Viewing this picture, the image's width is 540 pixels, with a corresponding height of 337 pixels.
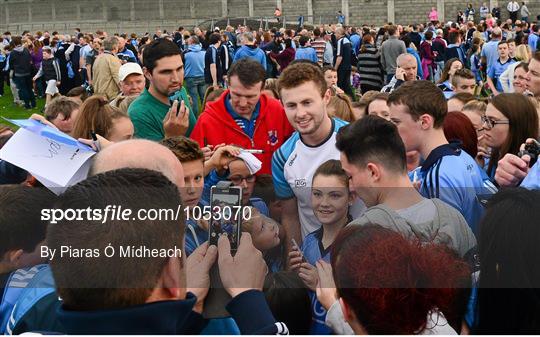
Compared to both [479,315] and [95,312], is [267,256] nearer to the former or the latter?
[479,315]

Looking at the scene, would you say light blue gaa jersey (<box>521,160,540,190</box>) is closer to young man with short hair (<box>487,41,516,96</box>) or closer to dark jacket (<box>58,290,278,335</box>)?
dark jacket (<box>58,290,278,335</box>)

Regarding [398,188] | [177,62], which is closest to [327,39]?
[177,62]

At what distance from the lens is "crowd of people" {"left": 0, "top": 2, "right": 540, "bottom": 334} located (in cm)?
190

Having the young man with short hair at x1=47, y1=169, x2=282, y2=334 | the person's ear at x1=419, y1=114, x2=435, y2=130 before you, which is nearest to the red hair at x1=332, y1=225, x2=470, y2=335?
the young man with short hair at x1=47, y1=169, x2=282, y2=334

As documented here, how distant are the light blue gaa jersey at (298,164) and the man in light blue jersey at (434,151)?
15.3 inches

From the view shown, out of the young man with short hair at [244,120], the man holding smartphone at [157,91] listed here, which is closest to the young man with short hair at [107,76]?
the man holding smartphone at [157,91]

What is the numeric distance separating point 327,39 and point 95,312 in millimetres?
17065

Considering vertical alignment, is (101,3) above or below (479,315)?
above

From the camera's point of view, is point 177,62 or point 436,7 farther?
point 436,7

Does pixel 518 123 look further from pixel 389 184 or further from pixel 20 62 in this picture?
pixel 20 62

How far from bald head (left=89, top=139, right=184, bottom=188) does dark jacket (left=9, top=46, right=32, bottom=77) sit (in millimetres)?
17275

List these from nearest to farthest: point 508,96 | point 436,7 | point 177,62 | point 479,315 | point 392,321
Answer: point 392,321 < point 479,315 < point 508,96 < point 177,62 < point 436,7

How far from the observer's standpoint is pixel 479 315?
2.56 meters

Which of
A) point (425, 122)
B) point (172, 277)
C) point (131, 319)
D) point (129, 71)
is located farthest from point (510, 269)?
point (129, 71)
